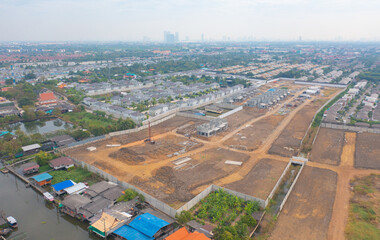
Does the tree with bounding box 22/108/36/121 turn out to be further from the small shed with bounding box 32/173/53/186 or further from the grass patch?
the small shed with bounding box 32/173/53/186

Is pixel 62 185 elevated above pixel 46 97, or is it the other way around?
pixel 46 97

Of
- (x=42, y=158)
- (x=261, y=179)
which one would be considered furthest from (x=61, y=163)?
(x=261, y=179)

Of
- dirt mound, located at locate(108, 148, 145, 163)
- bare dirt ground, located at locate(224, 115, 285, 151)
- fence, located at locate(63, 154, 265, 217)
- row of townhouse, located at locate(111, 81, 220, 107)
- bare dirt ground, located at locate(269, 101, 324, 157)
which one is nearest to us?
fence, located at locate(63, 154, 265, 217)

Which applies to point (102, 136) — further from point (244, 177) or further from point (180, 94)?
point (180, 94)

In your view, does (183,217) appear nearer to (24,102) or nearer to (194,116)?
(194,116)

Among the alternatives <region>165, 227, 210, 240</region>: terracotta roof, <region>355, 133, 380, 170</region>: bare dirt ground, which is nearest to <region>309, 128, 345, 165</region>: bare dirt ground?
<region>355, 133, 380, 170</region>: bare dirt ground
